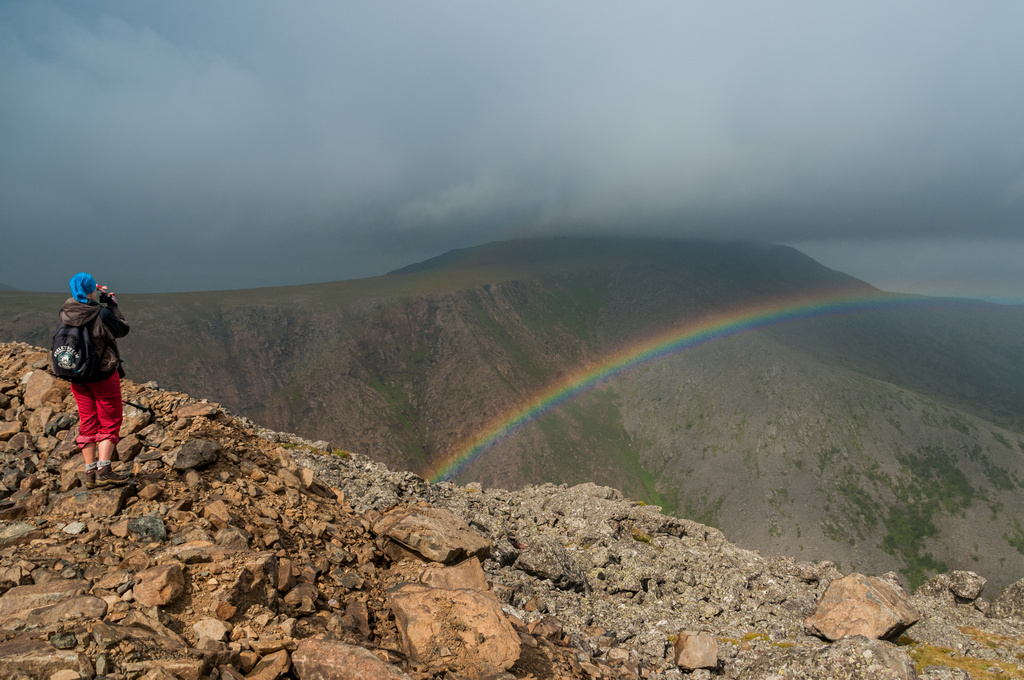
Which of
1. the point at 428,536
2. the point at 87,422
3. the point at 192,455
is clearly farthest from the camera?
the point at 428,536

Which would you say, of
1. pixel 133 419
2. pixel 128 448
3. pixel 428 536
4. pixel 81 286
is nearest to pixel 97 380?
pixel 128 448

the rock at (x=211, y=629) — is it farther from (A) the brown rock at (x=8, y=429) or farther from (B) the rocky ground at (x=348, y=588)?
(A) the brown rock at (x=8, y=429)

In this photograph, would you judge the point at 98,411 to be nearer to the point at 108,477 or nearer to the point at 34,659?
the point at 108,477

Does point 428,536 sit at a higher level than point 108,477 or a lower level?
lower

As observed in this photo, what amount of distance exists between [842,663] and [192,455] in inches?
647

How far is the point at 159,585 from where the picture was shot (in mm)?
7355

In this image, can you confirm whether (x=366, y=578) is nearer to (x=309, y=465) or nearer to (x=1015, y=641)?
(x=309, y=465)

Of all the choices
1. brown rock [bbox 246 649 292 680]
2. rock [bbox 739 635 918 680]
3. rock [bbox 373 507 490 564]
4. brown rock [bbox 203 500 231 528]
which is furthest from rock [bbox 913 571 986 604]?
brown rock [bbox 203 500 231 528]

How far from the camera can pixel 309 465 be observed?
18.2 m

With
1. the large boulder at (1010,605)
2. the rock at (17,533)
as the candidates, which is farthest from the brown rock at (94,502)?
the large boulder at (1010,605)

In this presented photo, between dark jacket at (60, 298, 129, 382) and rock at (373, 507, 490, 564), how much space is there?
23.5 feet

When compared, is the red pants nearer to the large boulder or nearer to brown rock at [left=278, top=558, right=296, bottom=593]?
brown rock at [left=278, top=558, right=296, bottom=593]

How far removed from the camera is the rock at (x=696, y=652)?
43.5 ft

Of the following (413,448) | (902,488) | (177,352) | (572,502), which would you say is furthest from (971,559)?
(177,352)
